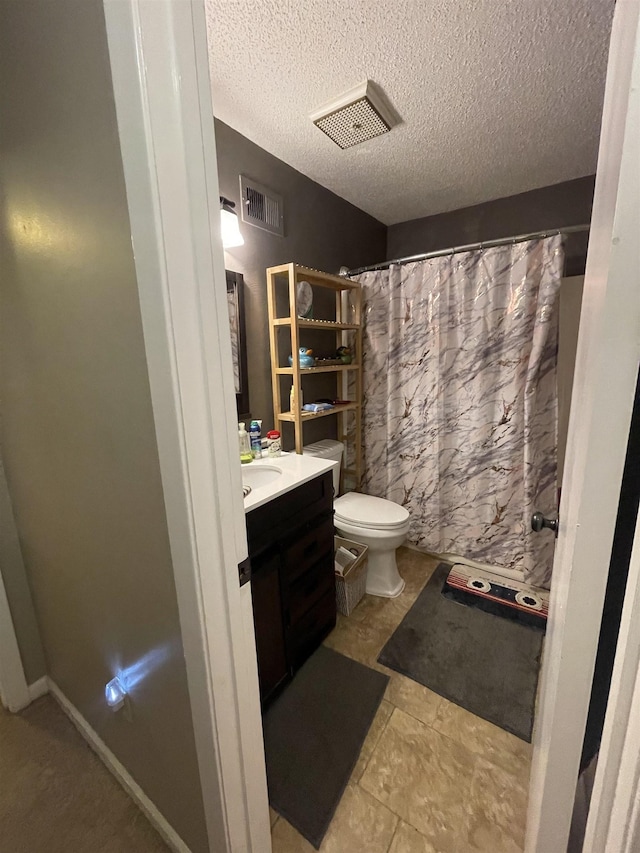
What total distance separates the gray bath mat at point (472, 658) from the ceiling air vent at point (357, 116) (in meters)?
2.34

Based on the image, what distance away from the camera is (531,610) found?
1.78m

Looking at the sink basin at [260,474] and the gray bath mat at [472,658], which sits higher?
the sink basin at [260,474]

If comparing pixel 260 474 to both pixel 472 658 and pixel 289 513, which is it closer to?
pixel 289 513

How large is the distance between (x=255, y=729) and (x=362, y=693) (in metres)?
0.77

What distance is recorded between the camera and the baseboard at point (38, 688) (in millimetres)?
1375

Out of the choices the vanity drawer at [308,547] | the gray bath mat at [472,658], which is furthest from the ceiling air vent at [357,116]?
the gray bath mat at [472,658]

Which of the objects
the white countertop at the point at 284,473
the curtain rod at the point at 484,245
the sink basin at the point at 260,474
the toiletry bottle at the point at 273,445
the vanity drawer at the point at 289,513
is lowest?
the vanity drawer at the point at 289,513

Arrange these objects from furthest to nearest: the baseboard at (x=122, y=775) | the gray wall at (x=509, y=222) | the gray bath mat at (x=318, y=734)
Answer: the gray wall at (x=509, y=222) → the gray bath mat at (x=318, y=734) → the baseboard at (x=122, y=775)

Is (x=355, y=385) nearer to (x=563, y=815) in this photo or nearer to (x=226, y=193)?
(x=226, y=193)

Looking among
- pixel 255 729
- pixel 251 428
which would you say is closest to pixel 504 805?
pixel 255 729

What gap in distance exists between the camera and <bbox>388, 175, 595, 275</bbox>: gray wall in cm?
207

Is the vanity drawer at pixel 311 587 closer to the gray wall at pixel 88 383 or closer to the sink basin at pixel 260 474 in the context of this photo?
the sink basin at pixel 260 474

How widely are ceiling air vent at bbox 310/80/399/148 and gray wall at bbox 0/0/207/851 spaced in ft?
3.61

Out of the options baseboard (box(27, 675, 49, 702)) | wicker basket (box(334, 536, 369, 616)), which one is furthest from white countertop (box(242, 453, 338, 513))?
baseboard (box(27, 675, 49, 702))
